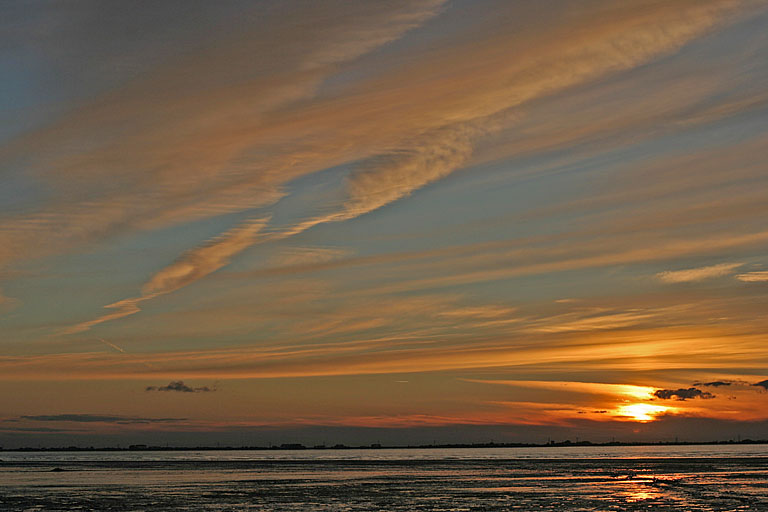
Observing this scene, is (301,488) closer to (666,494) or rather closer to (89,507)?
(89,507)

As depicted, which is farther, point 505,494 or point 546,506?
point 505,494

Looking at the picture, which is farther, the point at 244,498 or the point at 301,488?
the point at 301,488

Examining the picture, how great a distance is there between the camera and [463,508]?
198 feet

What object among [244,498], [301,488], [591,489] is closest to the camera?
[244,498]

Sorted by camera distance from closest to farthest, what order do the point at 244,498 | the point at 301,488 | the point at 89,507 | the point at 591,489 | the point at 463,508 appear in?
the point at 463,508 → the point at 89,507 → the point at 244,498 → the point at 591,489 → the point at 301,488

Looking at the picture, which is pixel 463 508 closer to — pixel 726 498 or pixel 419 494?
pixel 419 494

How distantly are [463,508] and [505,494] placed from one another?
51.9ft

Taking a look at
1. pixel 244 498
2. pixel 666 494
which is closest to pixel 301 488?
pixel 244 498

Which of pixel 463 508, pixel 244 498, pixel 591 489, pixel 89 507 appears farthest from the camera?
pixel 591 489

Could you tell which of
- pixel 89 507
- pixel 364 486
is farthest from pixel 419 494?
pixel 89 507

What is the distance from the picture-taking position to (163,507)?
63.5 m

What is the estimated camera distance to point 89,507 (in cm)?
6431

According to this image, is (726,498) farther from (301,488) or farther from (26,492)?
(26,492)

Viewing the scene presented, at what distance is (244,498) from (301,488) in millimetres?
16310
